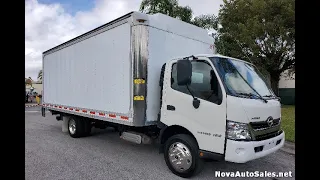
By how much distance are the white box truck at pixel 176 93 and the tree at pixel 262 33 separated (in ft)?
42.2

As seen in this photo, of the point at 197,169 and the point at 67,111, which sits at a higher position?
the point at 67,111

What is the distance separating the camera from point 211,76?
13.9 feet

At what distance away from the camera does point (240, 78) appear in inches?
172

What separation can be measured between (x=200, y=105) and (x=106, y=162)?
255 centimetres

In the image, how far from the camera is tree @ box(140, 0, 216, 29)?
1462 cm

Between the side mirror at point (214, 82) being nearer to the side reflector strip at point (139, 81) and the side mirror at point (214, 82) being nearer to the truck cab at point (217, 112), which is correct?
the truck cab at point (217, 112)

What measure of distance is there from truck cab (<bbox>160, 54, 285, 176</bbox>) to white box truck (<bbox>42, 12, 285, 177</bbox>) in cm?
2

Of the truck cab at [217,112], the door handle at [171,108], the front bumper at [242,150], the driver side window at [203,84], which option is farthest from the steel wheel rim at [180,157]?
the driver side window at [203,84]

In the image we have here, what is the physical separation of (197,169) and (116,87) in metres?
2.51

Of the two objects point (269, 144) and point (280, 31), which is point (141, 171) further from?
point (280, 31)

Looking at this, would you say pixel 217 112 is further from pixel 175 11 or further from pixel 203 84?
pixel 175 11

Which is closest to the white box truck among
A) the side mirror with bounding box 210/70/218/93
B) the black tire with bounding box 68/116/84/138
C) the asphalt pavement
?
the side mirror with bounding box 210/70/218/93

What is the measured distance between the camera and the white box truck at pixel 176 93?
3982 mm
